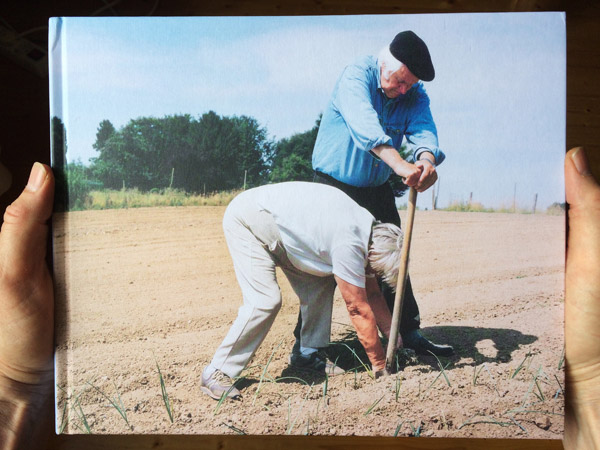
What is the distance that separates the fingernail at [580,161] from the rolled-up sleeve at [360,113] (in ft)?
2.13

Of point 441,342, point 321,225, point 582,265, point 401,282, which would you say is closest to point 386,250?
point 401,282

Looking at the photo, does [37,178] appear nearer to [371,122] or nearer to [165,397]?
[165,397]

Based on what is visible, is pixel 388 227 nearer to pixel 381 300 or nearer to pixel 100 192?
pixel 381 300

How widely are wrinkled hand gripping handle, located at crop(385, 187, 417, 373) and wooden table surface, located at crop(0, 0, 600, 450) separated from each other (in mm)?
358

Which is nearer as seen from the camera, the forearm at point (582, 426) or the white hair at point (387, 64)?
the white hair at point (387, 64)

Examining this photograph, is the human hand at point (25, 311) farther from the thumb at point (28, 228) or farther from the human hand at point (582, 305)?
the human hand at point (582, 305)

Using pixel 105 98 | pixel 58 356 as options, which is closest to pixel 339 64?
pixel 105 98

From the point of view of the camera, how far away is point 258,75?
1460 mm

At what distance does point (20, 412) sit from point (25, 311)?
15.5 inches

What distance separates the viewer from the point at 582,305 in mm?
1529

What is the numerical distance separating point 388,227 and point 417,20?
2.26ft

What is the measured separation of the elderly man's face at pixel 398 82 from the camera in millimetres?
1419

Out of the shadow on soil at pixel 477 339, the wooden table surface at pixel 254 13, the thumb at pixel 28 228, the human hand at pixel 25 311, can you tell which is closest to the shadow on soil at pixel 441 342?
the shadow on soil at pixel 477 339

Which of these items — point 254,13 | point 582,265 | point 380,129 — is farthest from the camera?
point 254,13
